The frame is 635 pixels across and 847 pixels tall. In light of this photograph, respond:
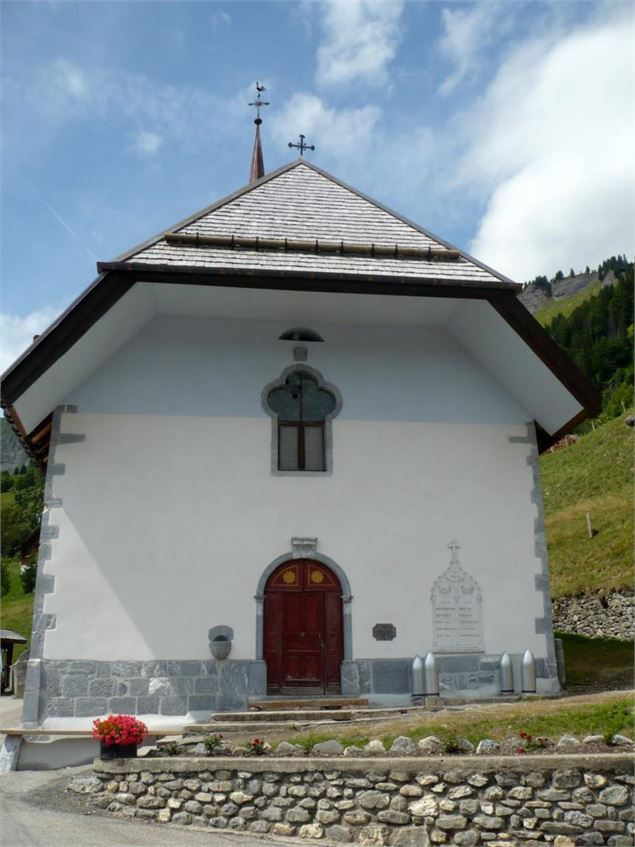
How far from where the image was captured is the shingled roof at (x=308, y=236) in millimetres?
12836

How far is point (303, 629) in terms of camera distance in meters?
13.1

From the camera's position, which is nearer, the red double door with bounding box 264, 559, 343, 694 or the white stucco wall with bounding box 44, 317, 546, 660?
the white stucco wall with bounding box 44, 317, 546, 660

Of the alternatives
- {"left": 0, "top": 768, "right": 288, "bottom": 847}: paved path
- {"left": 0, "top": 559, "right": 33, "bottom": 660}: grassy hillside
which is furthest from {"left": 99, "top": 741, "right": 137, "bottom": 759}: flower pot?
{"left": 0, "top": 559, "right": 33, "bottom": 660}: grassy hillside

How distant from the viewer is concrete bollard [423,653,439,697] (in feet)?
41.2

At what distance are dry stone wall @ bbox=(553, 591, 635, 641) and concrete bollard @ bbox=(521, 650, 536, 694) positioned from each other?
8.99 m

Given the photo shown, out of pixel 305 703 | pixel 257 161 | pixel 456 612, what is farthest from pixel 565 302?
pixel 305 703

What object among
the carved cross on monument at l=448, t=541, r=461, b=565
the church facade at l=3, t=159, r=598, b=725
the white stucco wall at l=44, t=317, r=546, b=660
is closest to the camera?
the church facade at l=3, t=159, r=598, b=725

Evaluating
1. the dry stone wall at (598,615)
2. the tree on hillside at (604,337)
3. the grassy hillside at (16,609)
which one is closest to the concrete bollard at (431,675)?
the dry stone wall at (598,615)

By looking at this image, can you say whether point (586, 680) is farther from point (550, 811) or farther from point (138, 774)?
point (138, 774)

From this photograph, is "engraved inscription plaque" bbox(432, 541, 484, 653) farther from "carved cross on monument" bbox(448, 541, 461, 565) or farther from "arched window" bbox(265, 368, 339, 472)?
"arched window" bbox(265, 368, 339, 472)

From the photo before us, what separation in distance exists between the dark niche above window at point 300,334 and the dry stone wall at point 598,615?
11.7 meters

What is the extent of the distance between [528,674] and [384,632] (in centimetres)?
217

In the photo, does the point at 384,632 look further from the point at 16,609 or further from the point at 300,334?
the point at 16,609

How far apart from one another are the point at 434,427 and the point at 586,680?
→ 493 cm
